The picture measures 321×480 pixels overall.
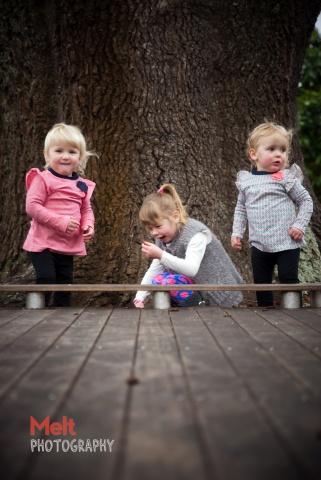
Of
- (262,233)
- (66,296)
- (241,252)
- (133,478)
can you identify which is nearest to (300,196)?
(262,233)

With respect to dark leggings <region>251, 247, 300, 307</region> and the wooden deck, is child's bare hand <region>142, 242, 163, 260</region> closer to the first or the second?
dark leggings <region>251, 247, 300, 307</region>

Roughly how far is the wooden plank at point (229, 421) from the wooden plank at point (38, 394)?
0.39 meters

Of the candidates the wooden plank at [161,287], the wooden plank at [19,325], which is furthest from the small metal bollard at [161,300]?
the wooden plank at [19,325]

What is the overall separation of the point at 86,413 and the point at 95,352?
71 centimetres

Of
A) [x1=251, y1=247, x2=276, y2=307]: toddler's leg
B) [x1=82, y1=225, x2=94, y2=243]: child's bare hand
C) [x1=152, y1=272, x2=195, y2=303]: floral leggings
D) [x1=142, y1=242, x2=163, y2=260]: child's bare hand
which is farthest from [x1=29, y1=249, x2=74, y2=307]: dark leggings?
[x1=251, y1=247, x2=276, y2=307]: toddler's leg

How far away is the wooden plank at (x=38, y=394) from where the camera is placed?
114 centimetres

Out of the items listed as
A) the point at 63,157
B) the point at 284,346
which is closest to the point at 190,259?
the point at 63,157

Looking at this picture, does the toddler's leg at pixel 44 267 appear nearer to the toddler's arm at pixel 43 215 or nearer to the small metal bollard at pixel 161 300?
the toddler's arm at pixel 43 215

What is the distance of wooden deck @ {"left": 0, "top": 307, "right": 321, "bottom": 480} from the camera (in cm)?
107

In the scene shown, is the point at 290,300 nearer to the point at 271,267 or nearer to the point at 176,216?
the point at 271,267

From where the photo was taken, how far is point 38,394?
152cm

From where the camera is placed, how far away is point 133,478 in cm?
100

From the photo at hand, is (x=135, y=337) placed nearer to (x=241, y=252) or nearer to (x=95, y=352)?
(x=95, y=352)

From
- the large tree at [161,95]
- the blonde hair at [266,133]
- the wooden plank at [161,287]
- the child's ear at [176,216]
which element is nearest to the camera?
the wooden plank at [161,287]
